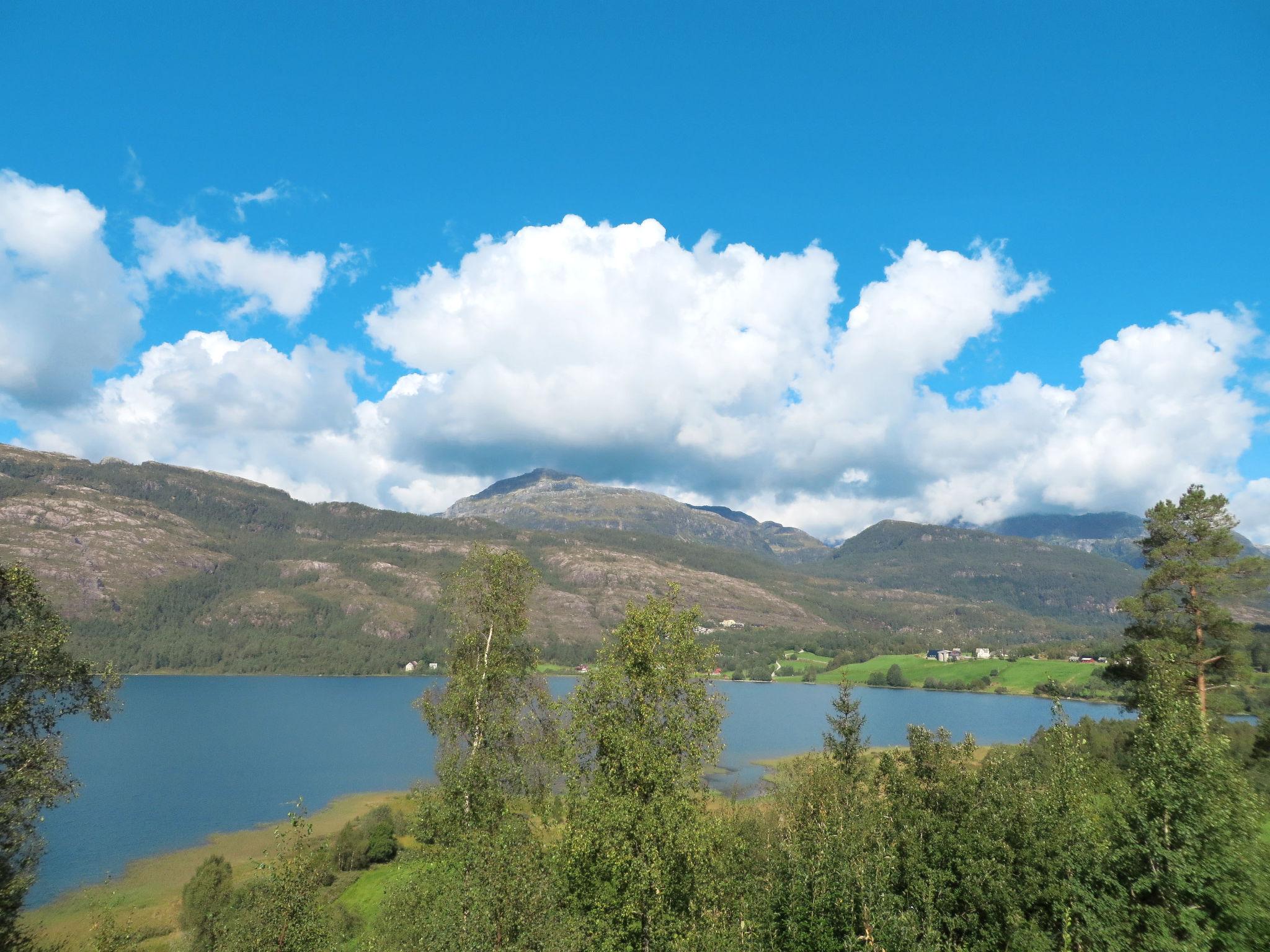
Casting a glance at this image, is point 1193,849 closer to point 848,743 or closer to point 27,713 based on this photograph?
point 848,743

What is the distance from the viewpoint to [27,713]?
2411 centimetres

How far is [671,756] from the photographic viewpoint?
80.8 ft

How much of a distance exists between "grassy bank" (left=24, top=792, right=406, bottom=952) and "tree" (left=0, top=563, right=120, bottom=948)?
20193 millimetres

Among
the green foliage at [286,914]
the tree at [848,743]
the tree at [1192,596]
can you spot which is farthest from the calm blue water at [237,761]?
the tree at [1192,596]

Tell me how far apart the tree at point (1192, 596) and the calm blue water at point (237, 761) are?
224 feet

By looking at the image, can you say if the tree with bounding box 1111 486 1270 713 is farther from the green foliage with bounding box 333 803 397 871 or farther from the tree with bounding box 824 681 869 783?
the green foliage with bounding box 333 803 397 871

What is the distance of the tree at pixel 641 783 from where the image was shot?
23391 mm

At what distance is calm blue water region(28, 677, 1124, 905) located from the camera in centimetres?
8344

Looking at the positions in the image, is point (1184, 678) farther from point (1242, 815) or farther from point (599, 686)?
point (599, 686)

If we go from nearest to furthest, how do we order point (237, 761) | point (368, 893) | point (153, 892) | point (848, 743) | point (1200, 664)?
point (1200, 664) → point (848, 743) → point (368, 893) → point (153, 892) → point (237, 761)

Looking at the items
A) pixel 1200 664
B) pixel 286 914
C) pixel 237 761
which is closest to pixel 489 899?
pixel 286 914

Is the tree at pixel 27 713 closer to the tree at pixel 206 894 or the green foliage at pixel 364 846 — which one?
the tree at pixel 206 894

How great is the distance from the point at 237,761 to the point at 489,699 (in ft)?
432

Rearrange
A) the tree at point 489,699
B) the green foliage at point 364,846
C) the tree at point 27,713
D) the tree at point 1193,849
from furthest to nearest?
the green foliage at point 364,846 < the tree at point 489,699 < the tree at point 27,713 < the tree at point 1193,849
